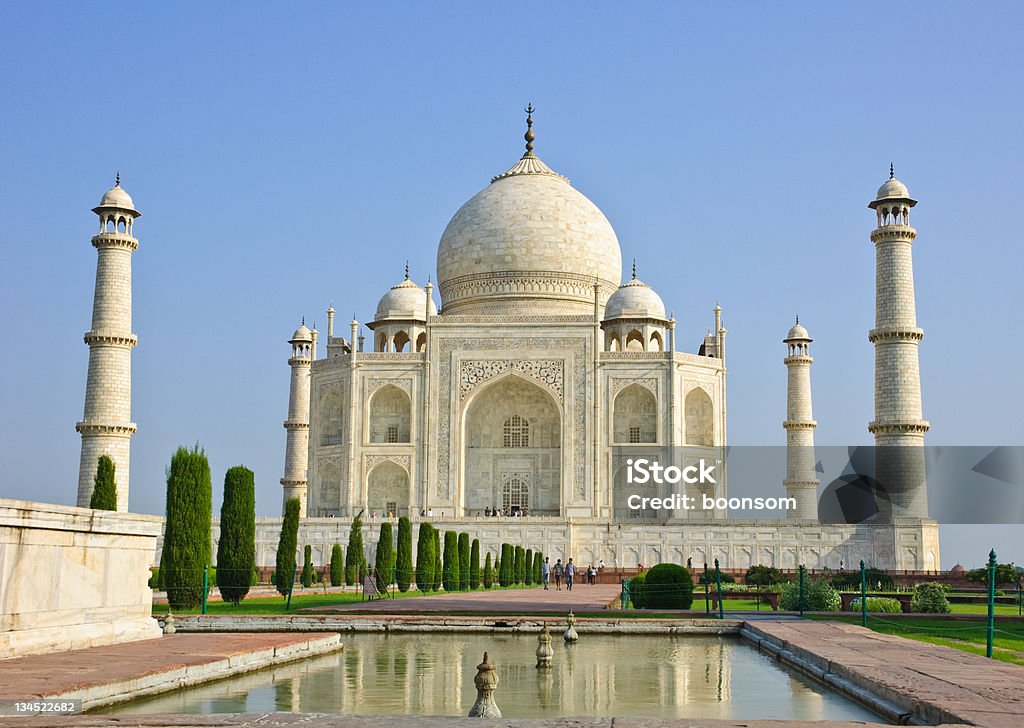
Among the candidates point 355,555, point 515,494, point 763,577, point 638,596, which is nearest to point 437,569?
point 355,555

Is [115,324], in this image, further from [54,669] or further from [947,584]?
[54,669]

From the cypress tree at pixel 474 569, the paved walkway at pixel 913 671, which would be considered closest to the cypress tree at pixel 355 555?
the cypress tree at pixel 474 569

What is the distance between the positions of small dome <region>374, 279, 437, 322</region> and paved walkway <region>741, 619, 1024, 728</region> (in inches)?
855

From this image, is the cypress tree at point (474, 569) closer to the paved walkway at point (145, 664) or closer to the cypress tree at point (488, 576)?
the cypress tree at point (488, 576)

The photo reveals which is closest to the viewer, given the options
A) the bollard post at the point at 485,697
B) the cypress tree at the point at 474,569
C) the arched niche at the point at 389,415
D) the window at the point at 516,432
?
the bollard post at the point at 485,697

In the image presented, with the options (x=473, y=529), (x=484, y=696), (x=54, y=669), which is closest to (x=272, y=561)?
(x=473, y=529)

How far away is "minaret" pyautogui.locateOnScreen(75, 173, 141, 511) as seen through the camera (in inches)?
886

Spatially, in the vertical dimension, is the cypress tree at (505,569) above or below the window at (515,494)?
below

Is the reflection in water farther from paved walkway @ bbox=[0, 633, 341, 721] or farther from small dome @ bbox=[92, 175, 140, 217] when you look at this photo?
small dome @ bbox=[92, 175, 140, 217]

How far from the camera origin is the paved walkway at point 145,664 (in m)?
5.34

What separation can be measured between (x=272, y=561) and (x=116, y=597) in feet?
54.4

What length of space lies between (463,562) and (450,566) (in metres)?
1.45

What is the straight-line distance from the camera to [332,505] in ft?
93.2

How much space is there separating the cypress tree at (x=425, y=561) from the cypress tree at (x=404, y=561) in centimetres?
18
